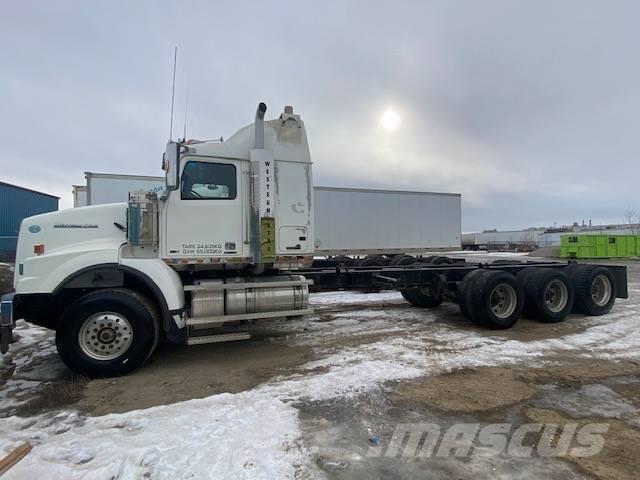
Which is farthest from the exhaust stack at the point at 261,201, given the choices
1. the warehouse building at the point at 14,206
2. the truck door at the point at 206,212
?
the warehouse building at the point at 14,206

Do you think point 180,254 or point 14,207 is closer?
point 180,254

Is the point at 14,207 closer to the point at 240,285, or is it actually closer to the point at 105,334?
the point at 105,334

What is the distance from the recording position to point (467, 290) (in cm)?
742

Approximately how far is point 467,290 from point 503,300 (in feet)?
2.80

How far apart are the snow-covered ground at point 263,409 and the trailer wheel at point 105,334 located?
0.64 metres

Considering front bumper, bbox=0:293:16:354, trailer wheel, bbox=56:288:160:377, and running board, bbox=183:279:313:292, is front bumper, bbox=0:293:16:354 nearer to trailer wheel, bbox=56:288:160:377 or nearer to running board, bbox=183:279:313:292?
trailer wheel, bbox=56:288:160:377

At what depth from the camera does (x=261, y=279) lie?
20.1 feet

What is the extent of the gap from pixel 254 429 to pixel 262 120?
169 inches

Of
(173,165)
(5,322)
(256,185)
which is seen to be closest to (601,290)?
(256,185)

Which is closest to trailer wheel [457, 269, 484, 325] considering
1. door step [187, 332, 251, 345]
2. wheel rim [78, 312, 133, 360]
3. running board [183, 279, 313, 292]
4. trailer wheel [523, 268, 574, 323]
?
trailer wheel [523, 268, 574, 323]

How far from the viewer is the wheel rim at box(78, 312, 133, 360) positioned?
16.0 ft

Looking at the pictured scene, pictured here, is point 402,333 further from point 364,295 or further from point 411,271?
point 364,295

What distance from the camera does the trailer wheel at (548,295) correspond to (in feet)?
25.5

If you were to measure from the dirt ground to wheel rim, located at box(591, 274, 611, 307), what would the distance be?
139 centimetres
